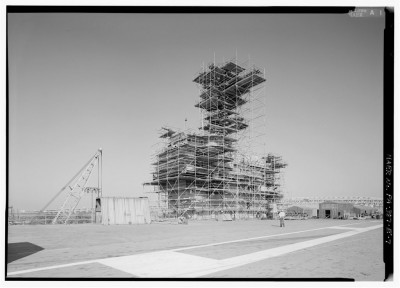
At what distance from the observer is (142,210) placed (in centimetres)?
2412

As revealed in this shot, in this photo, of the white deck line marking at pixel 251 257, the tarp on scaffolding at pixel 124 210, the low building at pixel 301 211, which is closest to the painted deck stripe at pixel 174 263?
the white deck line marking at pixel 251 257

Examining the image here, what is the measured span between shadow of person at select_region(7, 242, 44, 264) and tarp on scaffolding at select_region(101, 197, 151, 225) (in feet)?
35.8

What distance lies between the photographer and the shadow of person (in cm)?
891

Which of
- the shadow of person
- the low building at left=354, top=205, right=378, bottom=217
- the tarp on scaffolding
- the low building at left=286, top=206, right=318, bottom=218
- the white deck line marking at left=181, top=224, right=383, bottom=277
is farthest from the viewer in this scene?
the low building at left=286, top=206, right=318, bottom=218

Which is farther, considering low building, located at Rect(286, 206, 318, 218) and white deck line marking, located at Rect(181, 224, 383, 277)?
low building, located at Rect(286, 206, 318, 218)

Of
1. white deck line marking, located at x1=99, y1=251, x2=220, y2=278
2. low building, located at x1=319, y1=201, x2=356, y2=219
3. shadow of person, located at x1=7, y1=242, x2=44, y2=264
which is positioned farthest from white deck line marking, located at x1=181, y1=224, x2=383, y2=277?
low building, located at x1=319, y1=201, x2=356, y2=219

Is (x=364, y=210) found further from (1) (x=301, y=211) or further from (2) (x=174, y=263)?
(2) (x=174, y=263)

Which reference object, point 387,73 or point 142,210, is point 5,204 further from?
point 142,210

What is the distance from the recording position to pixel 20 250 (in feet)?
32.5

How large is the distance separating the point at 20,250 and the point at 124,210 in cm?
1336

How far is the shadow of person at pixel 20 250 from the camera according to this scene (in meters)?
8.91

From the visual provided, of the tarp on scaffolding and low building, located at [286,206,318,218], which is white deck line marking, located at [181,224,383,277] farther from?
low building, located at [286,206,318,218]

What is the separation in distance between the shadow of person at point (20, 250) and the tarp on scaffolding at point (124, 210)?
1090 centimetres

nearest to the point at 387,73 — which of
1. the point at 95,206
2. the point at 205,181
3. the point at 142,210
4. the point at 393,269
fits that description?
the point at 393,269
